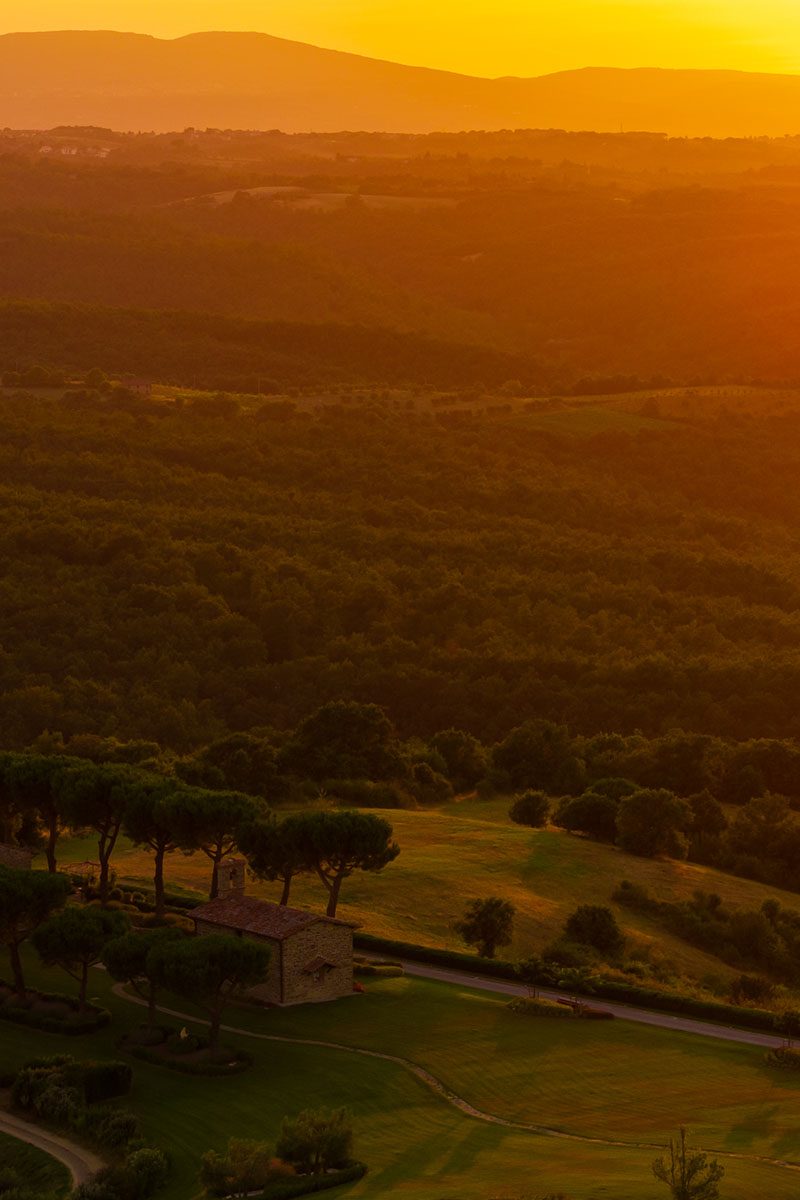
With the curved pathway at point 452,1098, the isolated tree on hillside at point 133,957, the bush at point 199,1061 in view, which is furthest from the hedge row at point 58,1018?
the curved pathway at point 452,1098

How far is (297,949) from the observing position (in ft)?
164

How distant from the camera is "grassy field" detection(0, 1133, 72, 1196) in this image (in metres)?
39.0

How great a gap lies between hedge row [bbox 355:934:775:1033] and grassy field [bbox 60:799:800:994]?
177 centimetres

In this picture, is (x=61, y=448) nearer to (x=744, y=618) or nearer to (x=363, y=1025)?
(x=744, y=618)

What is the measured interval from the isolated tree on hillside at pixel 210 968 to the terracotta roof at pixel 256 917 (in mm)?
2101

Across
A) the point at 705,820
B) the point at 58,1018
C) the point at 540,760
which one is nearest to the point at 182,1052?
the point at 58,1018

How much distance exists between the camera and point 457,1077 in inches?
1745

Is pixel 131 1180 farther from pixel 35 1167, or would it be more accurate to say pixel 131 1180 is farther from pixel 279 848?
pixel 279 848

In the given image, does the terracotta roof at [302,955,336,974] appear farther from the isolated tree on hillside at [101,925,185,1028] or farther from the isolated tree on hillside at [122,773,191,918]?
the isolated tree on hillside at [122,773,191,918]

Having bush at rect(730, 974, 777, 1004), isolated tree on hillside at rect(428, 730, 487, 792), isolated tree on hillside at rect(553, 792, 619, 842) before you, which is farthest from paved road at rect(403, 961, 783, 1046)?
isolated tree on hillside at rect(428, 730, 487, 792)

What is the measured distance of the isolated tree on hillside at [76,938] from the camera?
48312mm

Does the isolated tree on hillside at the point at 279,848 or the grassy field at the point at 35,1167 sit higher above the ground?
the isolated tree on hillside at the point at 279,848

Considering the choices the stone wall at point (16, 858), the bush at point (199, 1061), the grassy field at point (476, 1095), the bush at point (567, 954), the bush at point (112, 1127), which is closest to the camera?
the grassy field at point (476, 1095)

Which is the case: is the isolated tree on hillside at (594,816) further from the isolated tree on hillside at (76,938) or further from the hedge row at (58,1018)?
the hedge row at (58,1018)
